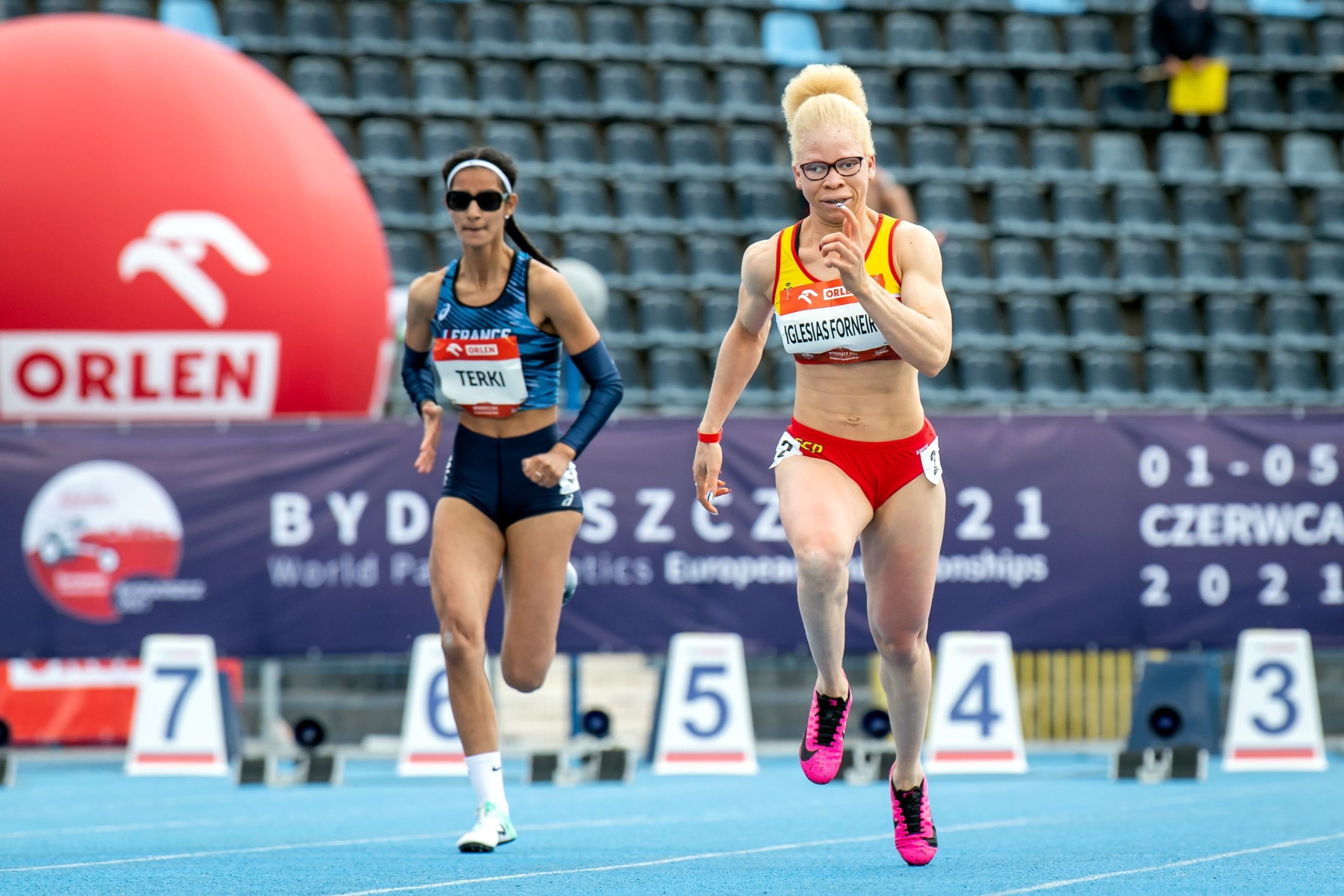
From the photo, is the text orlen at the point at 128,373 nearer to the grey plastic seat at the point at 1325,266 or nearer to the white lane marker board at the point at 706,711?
the white lane marker board at the point at 706,711

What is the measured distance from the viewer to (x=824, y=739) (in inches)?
219

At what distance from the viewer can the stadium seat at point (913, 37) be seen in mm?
19297

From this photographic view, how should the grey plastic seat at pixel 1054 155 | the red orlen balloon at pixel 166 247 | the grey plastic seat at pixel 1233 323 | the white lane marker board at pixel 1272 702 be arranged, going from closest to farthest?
the white lane marker board at pixel 1272 702
the red orlen balloon at pixel 166 247
the grey plastic seat at pixel 1233 323
the grey plastic seat at pixel 1054 155

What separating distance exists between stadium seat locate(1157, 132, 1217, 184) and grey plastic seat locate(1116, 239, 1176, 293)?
113 centimetres

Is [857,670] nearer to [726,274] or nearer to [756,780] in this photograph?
[756,780]

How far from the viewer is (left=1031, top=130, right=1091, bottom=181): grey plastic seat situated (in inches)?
730

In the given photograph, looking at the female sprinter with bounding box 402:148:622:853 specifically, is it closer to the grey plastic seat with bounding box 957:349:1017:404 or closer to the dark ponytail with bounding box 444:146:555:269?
the dark ponytail with bounding box 444:146:555:269

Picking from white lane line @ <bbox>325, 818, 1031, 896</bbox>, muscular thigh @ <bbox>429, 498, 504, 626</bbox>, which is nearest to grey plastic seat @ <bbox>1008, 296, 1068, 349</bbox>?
white lane line @ <bbox>325, 818, 1031, 896</bbox>

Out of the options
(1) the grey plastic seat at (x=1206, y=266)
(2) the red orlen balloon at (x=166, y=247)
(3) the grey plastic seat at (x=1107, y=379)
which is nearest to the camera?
(2) the red orlen balloon at (x=166, y=247)

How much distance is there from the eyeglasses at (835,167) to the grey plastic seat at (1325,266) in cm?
1340

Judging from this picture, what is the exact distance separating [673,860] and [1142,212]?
13.3m

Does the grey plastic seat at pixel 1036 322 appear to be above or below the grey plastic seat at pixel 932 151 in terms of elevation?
below

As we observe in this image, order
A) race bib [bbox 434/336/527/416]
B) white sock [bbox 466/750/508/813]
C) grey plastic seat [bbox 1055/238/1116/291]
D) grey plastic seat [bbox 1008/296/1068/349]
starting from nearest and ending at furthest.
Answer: white sock [bbox 466/750/508/813]
race bib [bbox 434/336/527/416]
grey plastic seat [bbox 1008/296/1068/349]
grey plastic seat [bbox 1055/238/1116/291]

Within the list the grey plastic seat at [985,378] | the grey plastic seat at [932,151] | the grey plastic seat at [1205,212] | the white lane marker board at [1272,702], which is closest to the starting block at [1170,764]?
the white lane marker board at [1272,702]
